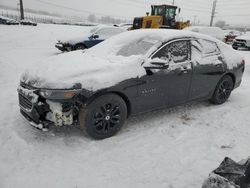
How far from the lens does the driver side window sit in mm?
4461

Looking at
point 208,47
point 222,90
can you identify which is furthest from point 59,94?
point 222,90

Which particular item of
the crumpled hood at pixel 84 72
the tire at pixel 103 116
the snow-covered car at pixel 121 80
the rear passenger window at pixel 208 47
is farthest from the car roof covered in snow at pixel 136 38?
the tire at pixel 103 116

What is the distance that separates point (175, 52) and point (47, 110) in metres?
2.45

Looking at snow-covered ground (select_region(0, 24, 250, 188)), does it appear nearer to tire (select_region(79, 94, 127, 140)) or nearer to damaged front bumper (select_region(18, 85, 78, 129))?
tire (select_region(79, 94, 127, 140))

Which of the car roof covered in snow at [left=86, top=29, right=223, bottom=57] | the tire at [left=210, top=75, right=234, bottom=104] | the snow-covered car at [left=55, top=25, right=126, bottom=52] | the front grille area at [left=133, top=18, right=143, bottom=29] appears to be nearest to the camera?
the car roof covered in snow at [left=86, top=29, right=223, bottom=57]

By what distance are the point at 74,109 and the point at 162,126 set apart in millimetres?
1658

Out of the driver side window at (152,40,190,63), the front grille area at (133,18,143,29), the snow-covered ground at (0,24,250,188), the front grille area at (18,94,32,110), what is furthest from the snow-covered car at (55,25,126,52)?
the front grille area at (18,94,32,110)

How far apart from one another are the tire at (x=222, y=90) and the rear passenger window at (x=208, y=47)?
676 mm

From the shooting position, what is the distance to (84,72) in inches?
151

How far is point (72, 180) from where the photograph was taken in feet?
10.1

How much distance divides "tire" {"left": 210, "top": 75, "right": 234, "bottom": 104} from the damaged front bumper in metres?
3.27

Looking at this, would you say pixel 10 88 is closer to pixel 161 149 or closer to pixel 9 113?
pixel 9 113

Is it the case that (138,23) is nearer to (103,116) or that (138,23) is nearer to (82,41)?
(82,41)

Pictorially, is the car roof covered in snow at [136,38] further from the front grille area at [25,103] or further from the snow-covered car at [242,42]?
the snow-covered car at [242,42]
